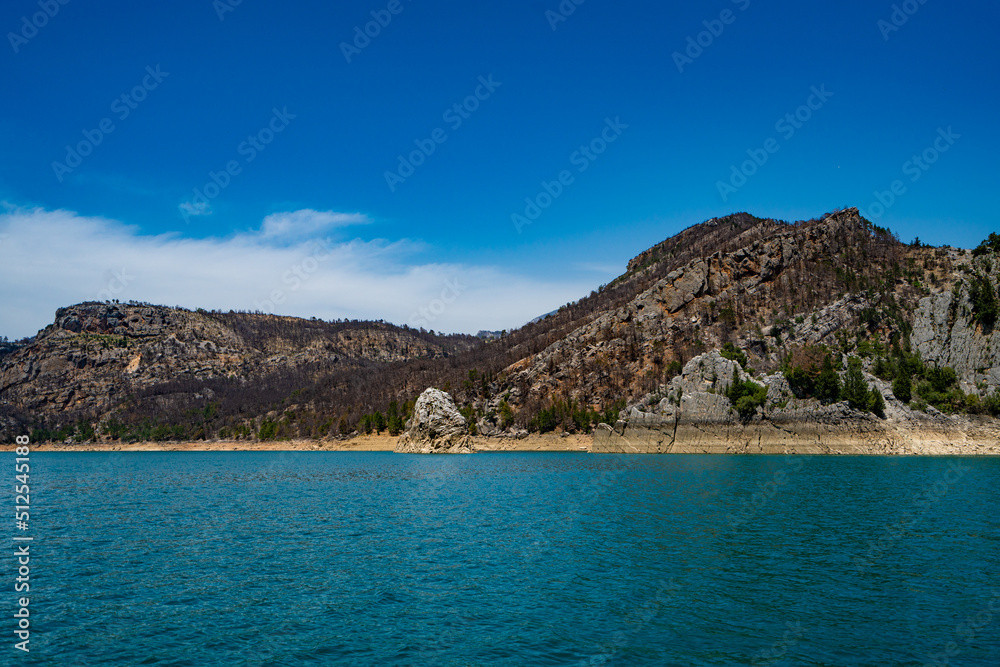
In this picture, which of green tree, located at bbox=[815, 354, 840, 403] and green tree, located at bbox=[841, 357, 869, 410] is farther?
green tree, located at bbox=[815, 354, 840, 403]

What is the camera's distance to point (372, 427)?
177 metres

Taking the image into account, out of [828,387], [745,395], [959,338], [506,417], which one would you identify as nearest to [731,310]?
[959,338]

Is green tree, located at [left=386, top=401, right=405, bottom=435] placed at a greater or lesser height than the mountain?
lesser

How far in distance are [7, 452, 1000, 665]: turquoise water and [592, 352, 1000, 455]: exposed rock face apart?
167ft

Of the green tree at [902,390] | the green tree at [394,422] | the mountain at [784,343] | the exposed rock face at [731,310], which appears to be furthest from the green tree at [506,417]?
the green tree at [902,390]

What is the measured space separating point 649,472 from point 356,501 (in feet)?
108

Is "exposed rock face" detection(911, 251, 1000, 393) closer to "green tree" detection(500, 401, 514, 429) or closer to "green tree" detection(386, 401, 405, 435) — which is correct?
"green tree" detection(500, 401, 514, 429)

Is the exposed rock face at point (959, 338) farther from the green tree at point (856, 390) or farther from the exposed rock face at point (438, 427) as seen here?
the exposed rock face at point (438, 427)

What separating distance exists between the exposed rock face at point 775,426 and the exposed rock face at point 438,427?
3030 centimetres

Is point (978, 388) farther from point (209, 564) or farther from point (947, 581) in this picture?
point (209, 564)

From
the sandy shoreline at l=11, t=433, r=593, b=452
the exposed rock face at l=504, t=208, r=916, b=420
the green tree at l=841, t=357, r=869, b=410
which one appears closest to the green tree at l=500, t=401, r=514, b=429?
the sandy shoreline at l=11, t=433, r=593, b=452

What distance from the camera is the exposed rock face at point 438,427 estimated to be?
417 feet

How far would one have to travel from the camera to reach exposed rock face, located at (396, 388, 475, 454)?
12712 cm

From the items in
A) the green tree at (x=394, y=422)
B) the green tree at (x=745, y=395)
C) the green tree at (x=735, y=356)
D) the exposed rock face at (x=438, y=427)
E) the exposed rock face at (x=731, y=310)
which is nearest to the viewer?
the green tree at (x=745, y=395)
